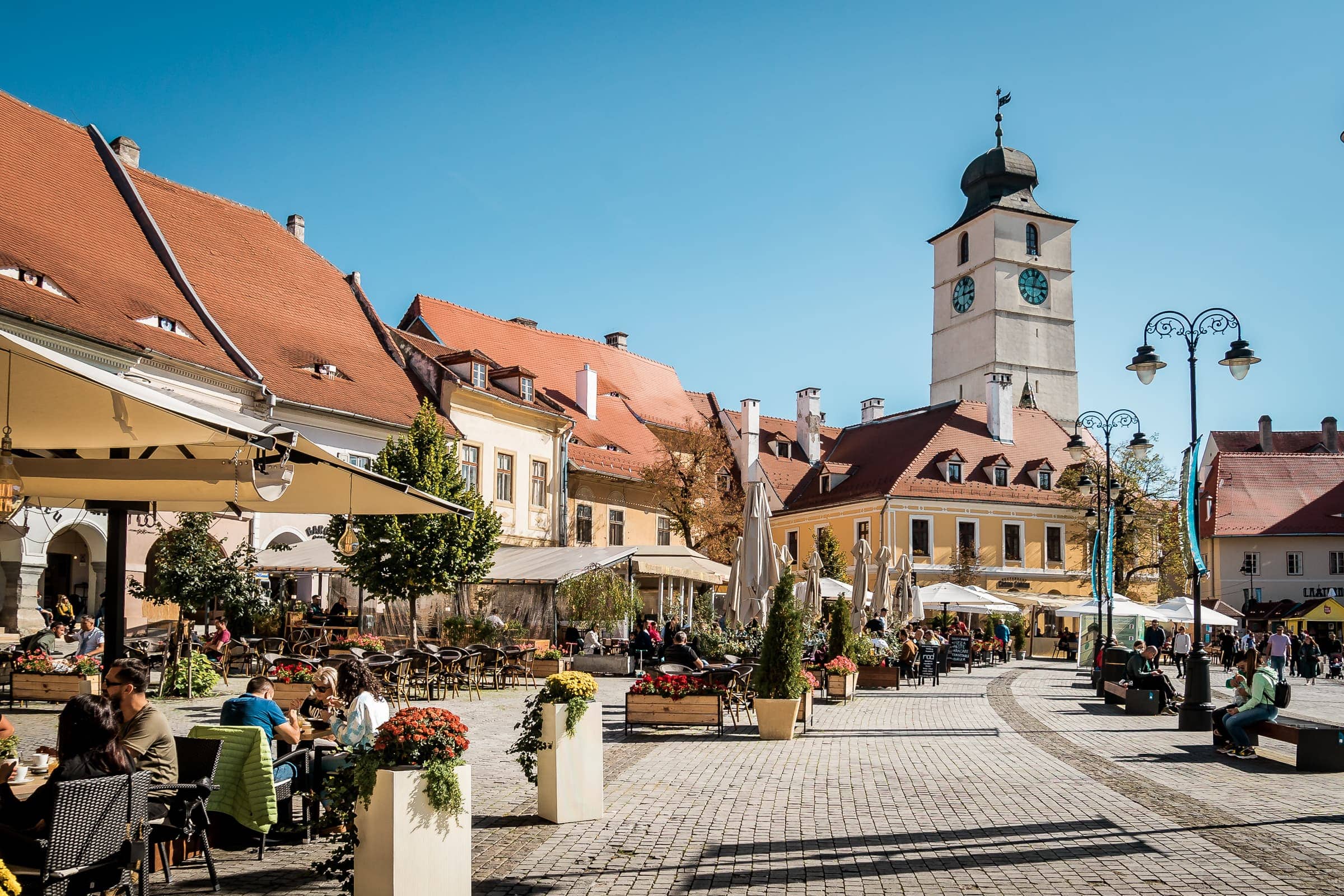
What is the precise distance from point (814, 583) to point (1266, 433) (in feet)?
205

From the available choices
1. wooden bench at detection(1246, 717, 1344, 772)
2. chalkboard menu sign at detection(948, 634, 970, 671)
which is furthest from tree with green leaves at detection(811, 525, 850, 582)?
wooden bench at detection(1246, 717, 1344, 772)

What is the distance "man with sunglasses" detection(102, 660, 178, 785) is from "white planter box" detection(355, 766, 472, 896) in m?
1.65

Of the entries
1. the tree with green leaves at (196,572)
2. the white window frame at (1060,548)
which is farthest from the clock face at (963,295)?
the tree with green leaves at (196,572)

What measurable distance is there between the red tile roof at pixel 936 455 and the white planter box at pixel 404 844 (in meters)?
46.5

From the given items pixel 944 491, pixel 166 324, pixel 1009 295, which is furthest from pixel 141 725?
pixel 1009 295

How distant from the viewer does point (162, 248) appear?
95.2ft

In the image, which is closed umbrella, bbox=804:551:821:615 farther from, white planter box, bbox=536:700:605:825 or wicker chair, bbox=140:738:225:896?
wicker chair, bbox=140:738:225:896

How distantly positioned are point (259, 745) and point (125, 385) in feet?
8.86

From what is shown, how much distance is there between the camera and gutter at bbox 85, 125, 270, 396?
2828 cm

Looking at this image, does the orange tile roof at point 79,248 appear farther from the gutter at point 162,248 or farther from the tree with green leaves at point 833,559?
the tree with green leaves at point 833,559

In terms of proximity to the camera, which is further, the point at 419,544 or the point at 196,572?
the point at 419,544

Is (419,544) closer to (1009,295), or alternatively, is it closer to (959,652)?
(959,652)

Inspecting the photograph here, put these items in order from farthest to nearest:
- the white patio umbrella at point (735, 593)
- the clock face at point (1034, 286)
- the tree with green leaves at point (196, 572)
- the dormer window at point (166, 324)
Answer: the clock face at point (1034, 286)
the dormer window at point (166, 324)
the tree with green leaves at point (196, 572)
the white patio umbrella at point (735, 593)

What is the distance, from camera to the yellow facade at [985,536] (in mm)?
51844
